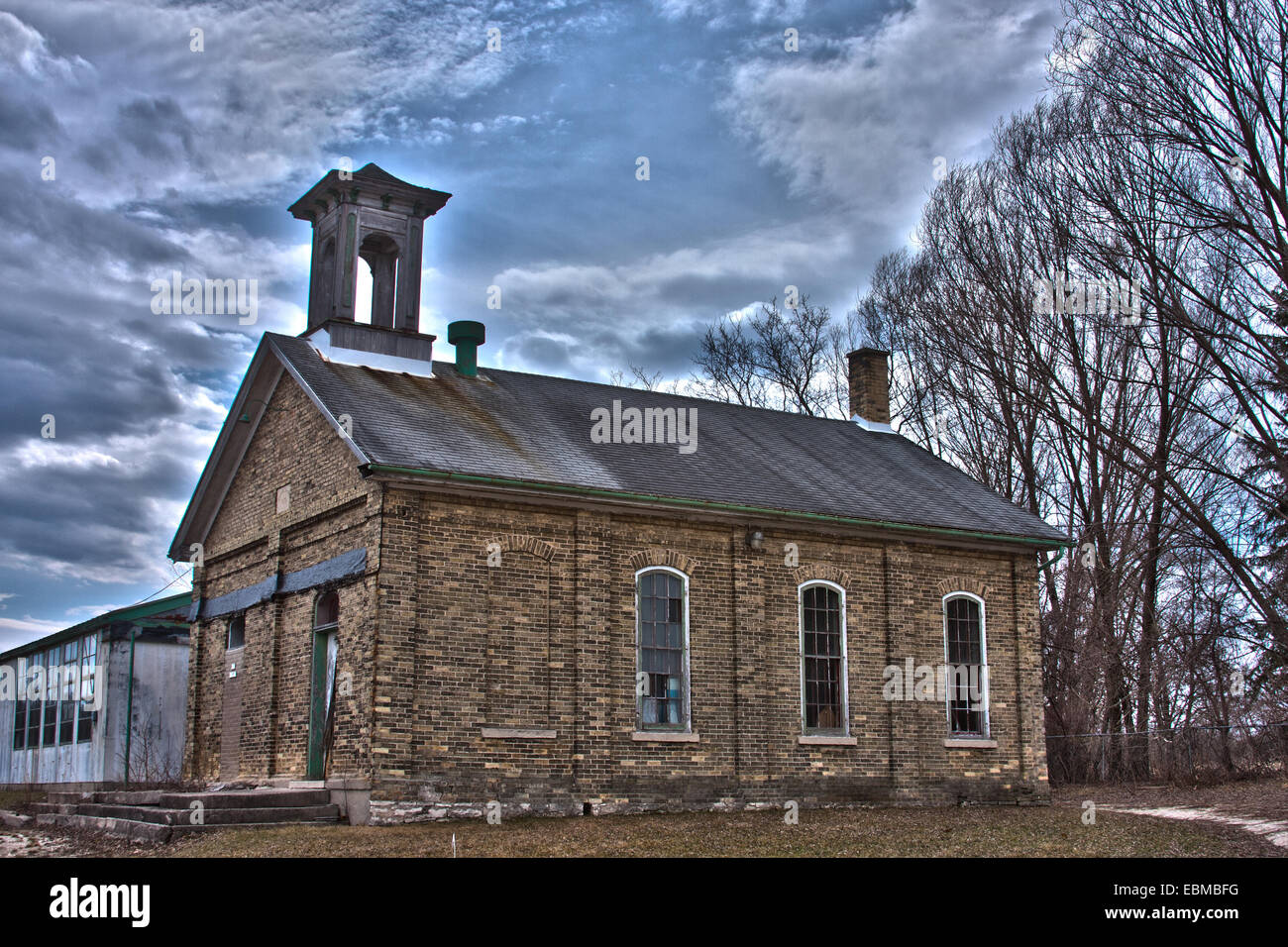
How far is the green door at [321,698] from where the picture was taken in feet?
56.7

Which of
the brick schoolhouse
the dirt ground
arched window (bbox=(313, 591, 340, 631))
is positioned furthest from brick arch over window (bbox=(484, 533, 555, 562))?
the dirt ground

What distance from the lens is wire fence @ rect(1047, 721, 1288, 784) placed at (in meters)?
22.8

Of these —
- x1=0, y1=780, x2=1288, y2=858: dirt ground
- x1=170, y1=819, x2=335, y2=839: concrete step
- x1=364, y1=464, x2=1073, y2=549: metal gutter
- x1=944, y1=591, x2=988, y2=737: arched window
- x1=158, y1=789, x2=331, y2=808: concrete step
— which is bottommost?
x1=0, y1=780, x2=1288, y2=858: dirt ground

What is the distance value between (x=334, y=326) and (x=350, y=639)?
584 cm

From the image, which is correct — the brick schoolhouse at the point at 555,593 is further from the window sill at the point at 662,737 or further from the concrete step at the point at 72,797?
the concrete step at the point at 72,797

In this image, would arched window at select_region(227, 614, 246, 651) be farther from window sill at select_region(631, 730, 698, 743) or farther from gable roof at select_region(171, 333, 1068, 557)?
window sill at select_region(631, 730, 698, 743)

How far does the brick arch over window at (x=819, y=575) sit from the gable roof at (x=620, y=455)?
2.71 ft

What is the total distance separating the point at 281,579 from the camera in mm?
18906

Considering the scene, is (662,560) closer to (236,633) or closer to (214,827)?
(214,827)

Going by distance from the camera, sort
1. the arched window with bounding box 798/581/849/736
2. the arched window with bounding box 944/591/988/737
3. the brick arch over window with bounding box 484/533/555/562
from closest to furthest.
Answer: the brick arch over window with bounding box 484/533/555/562
the arched window with bounding box 798/581/849/736
the arched window with bounding box 944/591/988/737

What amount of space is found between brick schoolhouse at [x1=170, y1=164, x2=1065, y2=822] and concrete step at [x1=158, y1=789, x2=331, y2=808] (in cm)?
58

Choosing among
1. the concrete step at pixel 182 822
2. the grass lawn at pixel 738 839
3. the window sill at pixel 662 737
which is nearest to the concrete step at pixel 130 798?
the concrete step at pixel 182 822
